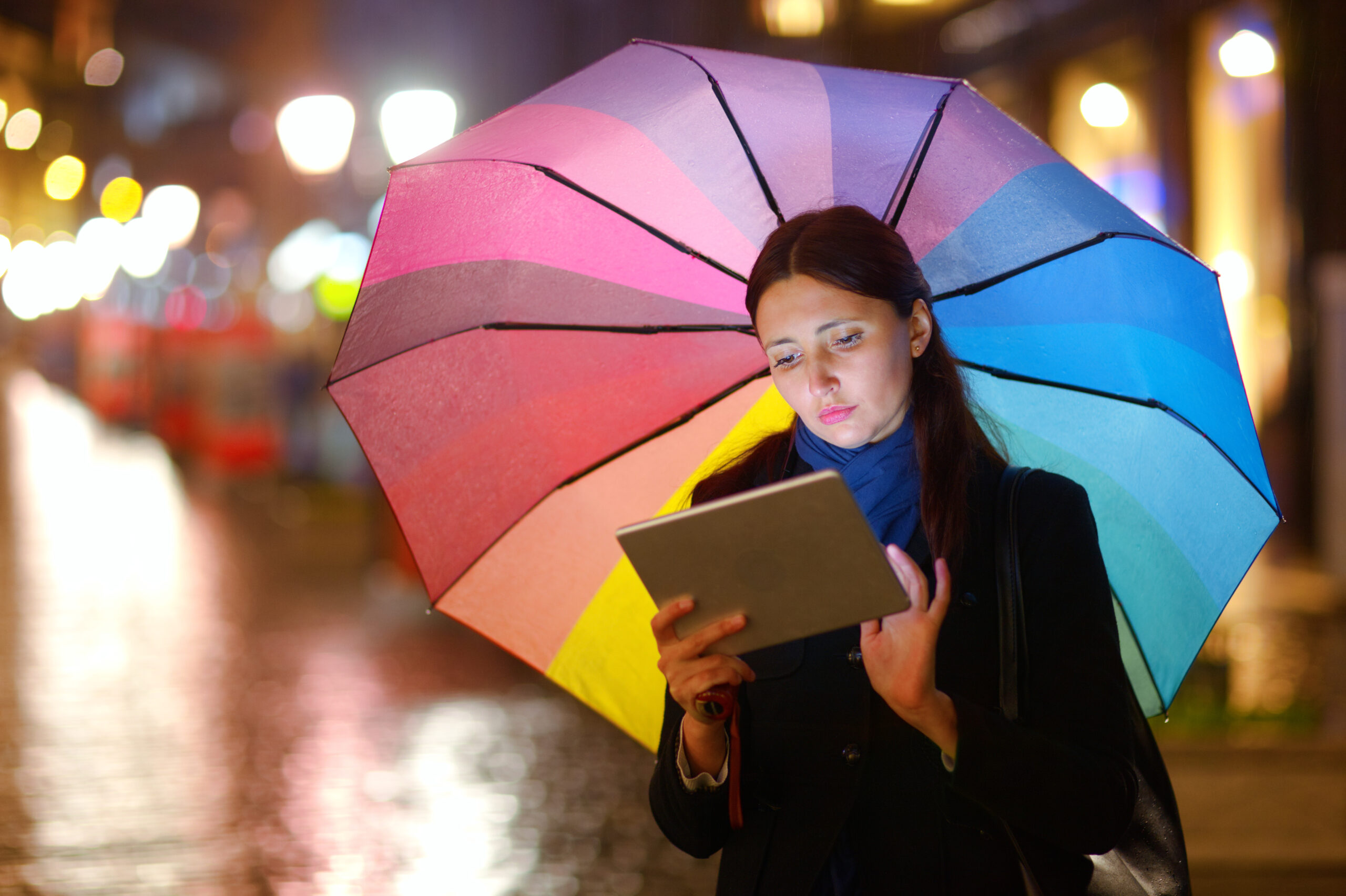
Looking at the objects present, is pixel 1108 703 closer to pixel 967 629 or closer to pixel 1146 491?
pixel 967 629

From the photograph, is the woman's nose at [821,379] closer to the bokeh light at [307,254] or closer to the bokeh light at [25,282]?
the bokeh light at [307,254]

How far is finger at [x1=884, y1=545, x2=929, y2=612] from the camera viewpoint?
1.64m

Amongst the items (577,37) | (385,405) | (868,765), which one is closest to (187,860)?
(385,405)

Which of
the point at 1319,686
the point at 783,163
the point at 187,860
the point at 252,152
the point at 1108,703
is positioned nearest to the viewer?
the point at 1108,703

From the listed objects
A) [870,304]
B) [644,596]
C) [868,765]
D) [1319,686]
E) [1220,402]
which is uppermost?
[870,304]

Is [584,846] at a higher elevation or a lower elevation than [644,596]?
lower

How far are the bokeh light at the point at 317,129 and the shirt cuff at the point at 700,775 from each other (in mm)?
11093

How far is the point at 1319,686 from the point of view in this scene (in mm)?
7402

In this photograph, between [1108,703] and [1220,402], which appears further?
[1220,402]

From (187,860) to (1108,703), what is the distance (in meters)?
4.37

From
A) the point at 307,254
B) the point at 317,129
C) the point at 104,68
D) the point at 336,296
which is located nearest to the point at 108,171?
the point at 104,68

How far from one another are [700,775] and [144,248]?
101 feet

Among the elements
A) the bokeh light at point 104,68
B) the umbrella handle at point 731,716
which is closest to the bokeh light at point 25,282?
the bokeh light at point 104,68

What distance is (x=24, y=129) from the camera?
55.7 m
